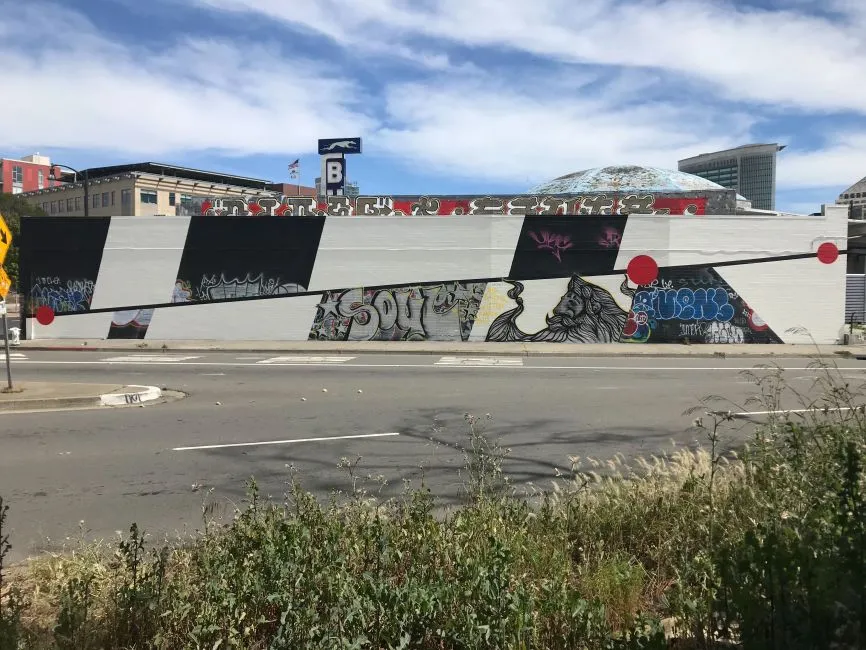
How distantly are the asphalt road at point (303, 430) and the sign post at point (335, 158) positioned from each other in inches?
765

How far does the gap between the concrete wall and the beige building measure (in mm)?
58111

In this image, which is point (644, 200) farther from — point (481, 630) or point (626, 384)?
point (481, 630)

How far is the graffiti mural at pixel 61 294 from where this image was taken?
2392cm

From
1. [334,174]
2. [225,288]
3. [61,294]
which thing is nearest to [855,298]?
[225,288]

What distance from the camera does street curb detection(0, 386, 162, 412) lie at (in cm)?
1084

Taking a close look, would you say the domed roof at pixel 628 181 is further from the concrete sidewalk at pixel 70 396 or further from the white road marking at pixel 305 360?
the concrete sidewalk at pixel 70 396

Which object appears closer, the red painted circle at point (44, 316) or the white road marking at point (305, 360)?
the white road marking at point (305, 360)

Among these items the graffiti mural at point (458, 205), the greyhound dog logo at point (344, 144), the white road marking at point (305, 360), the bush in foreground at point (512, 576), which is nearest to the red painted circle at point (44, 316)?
the graffiti mural at point (458, 205)

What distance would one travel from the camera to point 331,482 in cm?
655

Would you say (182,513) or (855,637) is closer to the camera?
(855,637)

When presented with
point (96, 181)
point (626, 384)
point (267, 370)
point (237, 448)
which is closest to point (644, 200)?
point (626, 384)

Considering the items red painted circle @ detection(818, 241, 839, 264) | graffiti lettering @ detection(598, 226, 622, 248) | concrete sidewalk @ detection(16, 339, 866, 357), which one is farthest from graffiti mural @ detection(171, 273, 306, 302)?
red painted circle @ detection(818, 241, 839, 264)

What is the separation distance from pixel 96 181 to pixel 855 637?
320 feet

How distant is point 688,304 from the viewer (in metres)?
22.3
